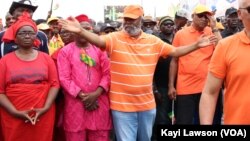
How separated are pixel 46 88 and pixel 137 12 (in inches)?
50.9

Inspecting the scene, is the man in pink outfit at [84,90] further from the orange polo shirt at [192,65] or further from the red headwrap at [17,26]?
the orange polo shirt at [192,65]

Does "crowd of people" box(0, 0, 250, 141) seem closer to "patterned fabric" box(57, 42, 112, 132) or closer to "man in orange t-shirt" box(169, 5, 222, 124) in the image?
"patterned fabric" box(57, 42, 112, 132)

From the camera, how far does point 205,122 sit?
3355mm

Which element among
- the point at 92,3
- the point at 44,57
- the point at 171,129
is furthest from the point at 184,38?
the point at 92,3

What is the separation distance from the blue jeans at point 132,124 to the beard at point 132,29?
0.88 m

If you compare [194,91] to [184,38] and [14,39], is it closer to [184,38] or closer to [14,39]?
[184,38]

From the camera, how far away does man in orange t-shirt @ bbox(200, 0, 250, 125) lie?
10.2 feet

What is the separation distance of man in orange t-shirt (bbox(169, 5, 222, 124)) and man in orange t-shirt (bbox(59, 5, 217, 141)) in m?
0.80

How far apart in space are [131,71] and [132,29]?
465 millimetres

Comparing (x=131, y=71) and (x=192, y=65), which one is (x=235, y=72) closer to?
(x=131, y=71)

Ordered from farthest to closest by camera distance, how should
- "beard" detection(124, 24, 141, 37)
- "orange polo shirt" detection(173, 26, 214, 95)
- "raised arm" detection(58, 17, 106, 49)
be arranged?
1. "orange polo shirt" detection(173, 26, 214, 95)
2. "beard" detection(124, 24, 141, 37)
3. "raised arm" detection(58, 17, 106, 49)

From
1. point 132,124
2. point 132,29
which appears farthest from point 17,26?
point 132,124

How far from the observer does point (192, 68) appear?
5.82 meters

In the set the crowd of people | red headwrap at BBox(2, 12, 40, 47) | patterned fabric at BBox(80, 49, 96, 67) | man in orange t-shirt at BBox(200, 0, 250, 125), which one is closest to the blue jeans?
the crowd of people
